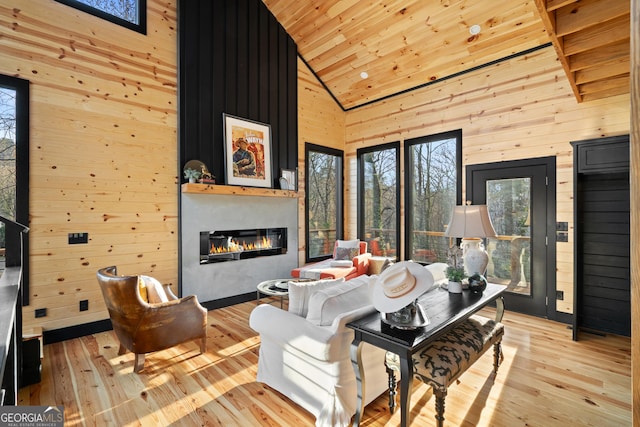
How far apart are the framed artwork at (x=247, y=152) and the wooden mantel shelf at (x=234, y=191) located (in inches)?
6.9

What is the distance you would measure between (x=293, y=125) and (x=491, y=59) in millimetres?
3059

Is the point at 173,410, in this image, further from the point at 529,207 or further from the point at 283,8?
the point at 283,8

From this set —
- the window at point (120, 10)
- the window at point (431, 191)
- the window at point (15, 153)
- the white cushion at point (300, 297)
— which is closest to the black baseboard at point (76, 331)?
the window at point (15, 153)

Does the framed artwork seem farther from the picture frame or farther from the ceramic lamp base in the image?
the ceramic lamp base

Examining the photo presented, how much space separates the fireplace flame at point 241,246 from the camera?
4.54 m

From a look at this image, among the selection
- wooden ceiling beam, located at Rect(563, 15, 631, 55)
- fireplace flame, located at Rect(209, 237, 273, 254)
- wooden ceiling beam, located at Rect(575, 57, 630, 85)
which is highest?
wooden ceiling beam, located at Rect(563, 15, 631, 55)

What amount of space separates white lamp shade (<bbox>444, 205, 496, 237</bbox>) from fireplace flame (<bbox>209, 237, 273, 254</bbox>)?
302cm

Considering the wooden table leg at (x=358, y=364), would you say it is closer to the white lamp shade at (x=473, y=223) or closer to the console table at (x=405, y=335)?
the console table at (x=405, y=335)

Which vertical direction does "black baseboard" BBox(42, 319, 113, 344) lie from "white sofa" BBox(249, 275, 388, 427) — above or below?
below

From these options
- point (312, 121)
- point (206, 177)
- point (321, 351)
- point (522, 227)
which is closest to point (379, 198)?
point (312, 121)

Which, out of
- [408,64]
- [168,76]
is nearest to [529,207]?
[408,64]

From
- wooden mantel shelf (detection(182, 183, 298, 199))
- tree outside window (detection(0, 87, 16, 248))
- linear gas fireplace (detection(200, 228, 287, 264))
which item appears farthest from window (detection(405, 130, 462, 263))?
tree outside window (detection(0, 87, 16, 248))

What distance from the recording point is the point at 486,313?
416cm

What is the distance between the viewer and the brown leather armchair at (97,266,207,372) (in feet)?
8.64
